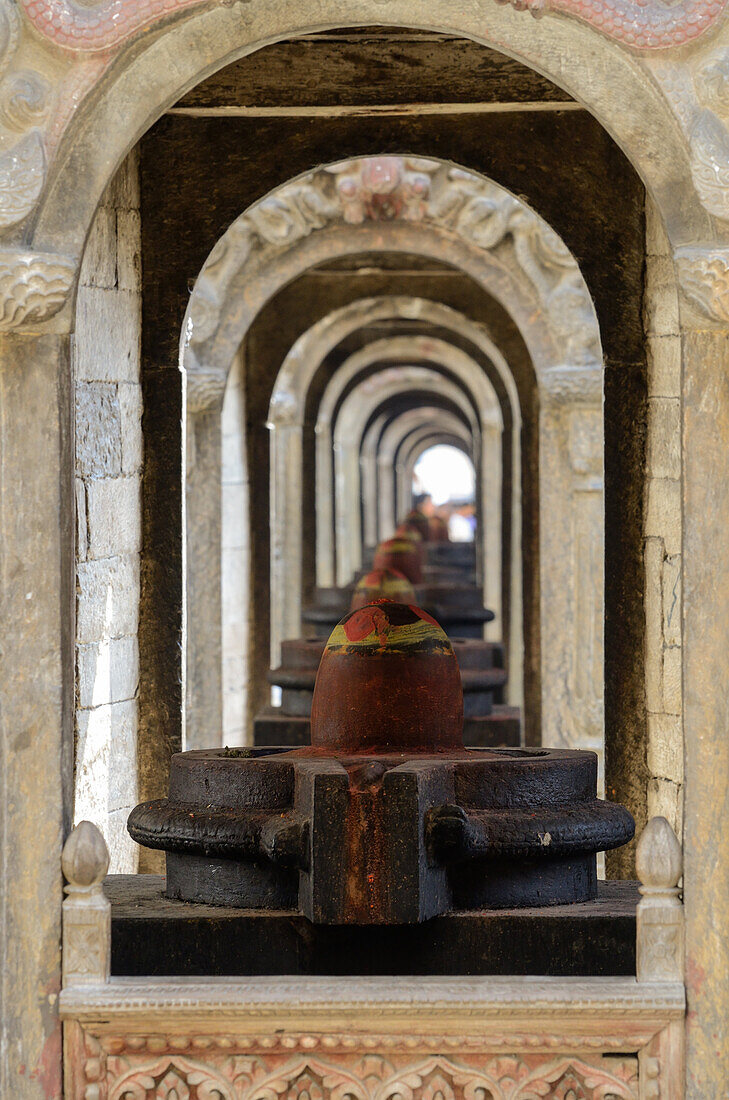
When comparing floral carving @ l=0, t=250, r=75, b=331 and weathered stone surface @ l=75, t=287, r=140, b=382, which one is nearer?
floral carving @ l=0, t=250, r=75, b=331

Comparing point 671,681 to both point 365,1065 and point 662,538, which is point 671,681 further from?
point 365,1065

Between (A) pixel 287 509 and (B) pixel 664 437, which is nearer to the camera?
(B) pixel 664 437

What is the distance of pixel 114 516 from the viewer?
5.07 metres

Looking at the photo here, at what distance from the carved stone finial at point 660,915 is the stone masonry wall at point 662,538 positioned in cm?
144

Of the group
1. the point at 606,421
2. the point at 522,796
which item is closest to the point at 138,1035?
the point at 522,796

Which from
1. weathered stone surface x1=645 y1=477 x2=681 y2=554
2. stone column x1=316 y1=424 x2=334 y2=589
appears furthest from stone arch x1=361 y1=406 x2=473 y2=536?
weathered stone surface x1=645 y1=477 x2=681 y2=554

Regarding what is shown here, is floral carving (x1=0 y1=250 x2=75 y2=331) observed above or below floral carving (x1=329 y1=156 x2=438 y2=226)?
below

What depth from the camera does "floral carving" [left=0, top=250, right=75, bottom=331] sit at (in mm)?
3268

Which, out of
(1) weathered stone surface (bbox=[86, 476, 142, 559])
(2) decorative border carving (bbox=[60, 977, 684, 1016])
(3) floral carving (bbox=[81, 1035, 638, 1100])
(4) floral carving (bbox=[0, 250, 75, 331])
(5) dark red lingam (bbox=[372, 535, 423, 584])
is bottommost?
(3) floral carving (bbox=[81, 1035, 638, 1100])

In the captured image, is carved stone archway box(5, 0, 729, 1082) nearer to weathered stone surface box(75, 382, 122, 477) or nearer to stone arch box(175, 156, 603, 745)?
weathered stone surface box(75, 382, 122, 477)

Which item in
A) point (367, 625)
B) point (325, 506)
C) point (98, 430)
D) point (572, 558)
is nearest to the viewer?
point (367, 625)

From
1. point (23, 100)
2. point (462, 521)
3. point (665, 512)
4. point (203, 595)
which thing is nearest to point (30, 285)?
point (23, 100)

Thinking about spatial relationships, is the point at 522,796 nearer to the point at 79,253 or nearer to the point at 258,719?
the point at 79,253

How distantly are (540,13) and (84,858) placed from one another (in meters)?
2.09
